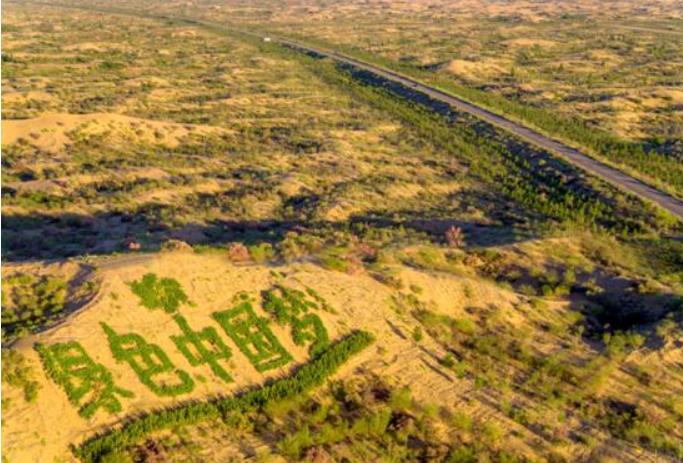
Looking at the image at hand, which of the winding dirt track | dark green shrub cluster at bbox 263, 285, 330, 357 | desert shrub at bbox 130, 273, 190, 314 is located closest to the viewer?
desert shrub at bbox 130, 273, 190, 314

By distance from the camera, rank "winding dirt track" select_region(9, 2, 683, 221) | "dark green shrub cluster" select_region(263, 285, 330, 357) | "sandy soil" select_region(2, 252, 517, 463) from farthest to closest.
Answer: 1. "winding dirt track" select_region(9, 2, 683, 221)
2. "dark green shrub cluster" select_region(263, 285, 330, 357)
3. "sandy soil" select_region(2, 252, 517, 463)

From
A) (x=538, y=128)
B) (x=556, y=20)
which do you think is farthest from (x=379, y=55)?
(x=556, y=20)

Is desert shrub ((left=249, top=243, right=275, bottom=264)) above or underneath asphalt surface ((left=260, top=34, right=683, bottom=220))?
above

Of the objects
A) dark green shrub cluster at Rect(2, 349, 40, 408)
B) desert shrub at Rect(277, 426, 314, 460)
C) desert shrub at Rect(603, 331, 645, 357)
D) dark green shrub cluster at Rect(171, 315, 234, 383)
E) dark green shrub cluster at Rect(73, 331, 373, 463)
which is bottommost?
desert shrub at Rect(603, 331, 645, 357)

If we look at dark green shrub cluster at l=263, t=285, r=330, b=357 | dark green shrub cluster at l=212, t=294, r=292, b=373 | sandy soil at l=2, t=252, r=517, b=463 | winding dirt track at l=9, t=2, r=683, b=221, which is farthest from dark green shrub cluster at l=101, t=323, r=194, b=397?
winding dirt track at l=9, t=2, r=683, b=221

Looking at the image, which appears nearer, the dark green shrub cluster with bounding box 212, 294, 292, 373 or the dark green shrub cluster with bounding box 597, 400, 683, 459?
the dark green shrub cluster with bounding box 597, 400, 683, 459

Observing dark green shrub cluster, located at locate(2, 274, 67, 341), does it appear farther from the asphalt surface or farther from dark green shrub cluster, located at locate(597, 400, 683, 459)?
the asphalt surface

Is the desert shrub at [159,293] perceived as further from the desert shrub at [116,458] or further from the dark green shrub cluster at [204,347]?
the desert shrub at [116,458]
